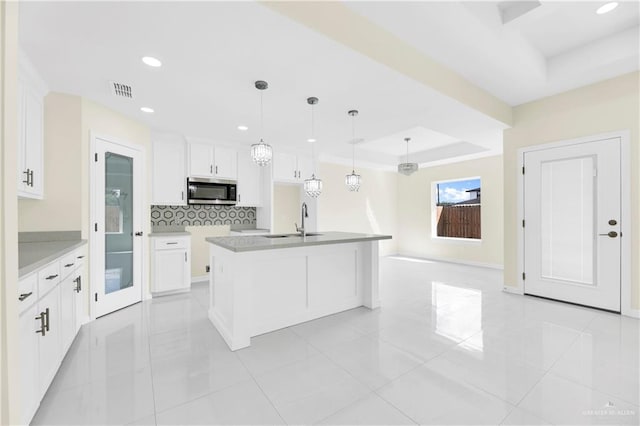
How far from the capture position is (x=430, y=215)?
7.26 metres

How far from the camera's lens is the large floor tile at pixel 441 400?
157 centimetres

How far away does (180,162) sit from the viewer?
437cm

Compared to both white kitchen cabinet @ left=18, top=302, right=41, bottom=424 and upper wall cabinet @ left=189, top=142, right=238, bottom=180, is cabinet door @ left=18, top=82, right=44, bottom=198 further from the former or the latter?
upper wall cabinet @ left=189, top=142, right=238, bottom=180

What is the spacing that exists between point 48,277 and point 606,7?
16.2 ft

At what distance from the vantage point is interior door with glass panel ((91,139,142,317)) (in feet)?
10.5

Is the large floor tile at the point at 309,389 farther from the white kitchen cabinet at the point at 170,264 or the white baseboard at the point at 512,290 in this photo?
the white baseboard at the point at 512,290

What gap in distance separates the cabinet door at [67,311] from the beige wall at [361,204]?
4.54m

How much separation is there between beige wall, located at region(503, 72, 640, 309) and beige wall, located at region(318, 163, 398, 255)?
358 cm

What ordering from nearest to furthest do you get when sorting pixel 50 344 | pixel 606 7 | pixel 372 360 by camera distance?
pixel 50 344, pixel 372 360, pixel 606 7

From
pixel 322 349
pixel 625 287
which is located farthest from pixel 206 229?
pixel 625 287

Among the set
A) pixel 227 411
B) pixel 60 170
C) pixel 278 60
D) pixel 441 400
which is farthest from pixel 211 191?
pixel 441 400

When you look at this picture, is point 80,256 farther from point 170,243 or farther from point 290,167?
point 290,167

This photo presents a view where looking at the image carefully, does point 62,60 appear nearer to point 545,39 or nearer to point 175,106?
point 175,106

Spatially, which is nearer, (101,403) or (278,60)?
(101,403)
